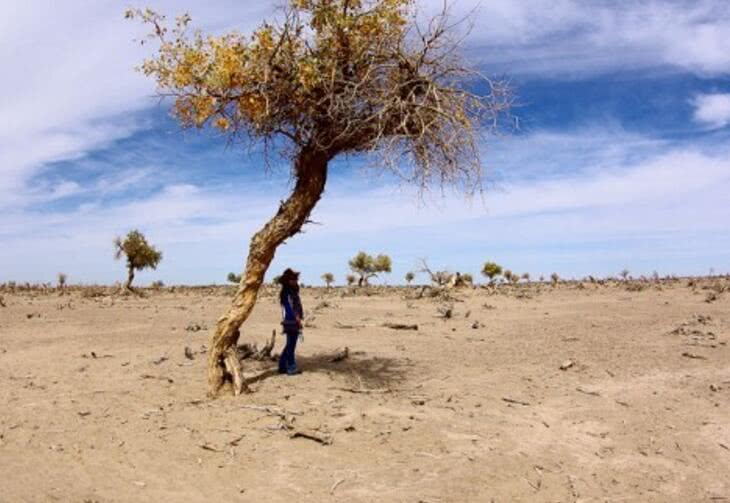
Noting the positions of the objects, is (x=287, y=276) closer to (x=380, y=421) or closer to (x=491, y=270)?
(x=380, y=421)

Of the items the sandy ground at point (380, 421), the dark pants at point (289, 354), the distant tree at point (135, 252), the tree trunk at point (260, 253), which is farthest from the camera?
the distant tree at point (135, 252)

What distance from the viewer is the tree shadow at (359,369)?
10.8 m

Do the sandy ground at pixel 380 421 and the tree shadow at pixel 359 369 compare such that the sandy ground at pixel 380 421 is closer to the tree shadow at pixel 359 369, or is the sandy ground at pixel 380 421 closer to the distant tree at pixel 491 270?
the tree shadow at pixel 359 369

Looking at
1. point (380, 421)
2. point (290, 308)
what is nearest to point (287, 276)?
point (290, 308)

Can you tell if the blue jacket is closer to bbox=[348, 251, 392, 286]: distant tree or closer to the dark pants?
the dark pants

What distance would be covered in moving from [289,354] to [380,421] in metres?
2.81

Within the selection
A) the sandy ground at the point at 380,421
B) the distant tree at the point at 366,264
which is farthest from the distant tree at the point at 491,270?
the sandy ground at the point at 380,421

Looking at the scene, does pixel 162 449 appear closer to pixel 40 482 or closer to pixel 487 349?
pixel 40 482

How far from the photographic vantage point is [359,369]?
11.7 m

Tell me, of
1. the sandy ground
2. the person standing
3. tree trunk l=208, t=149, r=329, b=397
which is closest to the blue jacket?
the person standing

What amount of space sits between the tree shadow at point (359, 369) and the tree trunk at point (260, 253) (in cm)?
73

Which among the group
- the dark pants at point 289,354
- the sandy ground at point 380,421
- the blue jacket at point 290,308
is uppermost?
the blue jacket at point 290,308

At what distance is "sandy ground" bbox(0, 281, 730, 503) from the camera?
6.97 meters

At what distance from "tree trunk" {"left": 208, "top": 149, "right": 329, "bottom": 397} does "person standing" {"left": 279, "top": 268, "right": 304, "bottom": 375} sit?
115cm
